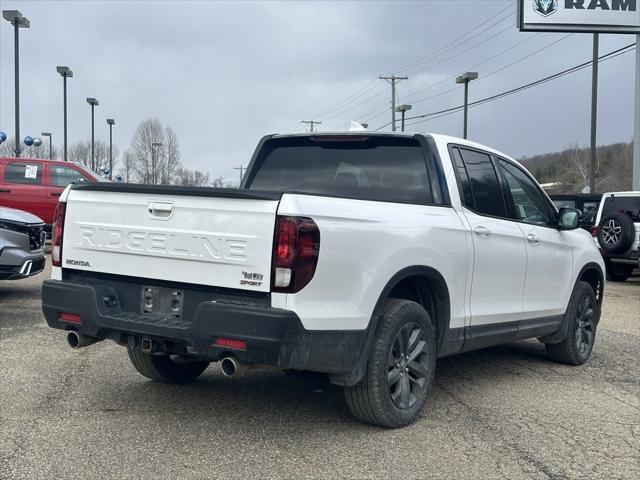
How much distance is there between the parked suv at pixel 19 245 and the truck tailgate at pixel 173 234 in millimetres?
4017

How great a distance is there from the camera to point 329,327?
12.8ft

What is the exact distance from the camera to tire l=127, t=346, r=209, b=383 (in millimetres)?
5199

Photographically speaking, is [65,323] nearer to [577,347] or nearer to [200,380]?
[200,380]

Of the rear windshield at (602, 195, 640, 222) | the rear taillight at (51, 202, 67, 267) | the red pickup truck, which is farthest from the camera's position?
the red pickup truck

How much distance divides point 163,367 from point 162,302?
1237 mm

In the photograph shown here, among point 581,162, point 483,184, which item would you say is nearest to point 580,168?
point 581,162

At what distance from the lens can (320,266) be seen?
380cm

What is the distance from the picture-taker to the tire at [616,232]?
13.3 metres

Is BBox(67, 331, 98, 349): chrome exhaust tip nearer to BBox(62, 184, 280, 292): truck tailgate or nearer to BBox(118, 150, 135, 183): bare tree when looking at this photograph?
BBox(62, 184, 280, 292): truck tailgate

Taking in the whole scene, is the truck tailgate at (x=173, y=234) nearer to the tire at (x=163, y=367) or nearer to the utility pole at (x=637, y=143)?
the tire at (x=163, y=367)

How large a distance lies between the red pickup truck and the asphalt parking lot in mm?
8554

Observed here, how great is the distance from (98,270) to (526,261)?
333cm

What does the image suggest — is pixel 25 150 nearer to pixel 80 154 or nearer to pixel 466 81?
pixel 80 154

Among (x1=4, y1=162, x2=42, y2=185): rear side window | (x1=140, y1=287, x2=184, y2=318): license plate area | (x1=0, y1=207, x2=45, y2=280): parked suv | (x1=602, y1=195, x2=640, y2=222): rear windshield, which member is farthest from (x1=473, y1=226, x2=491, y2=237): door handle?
(x1=4, y1=162, x2=42, y2=185): rear side window
